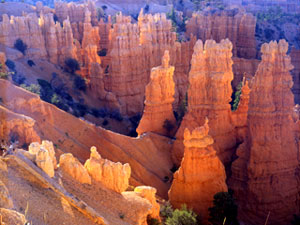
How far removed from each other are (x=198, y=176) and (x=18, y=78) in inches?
663

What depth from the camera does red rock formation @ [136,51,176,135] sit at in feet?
88.1

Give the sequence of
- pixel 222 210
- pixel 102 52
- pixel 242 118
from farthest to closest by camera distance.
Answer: pixel 102 52, pixel 242 118, pixel 222 210

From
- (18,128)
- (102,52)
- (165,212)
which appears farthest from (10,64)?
(165,212)

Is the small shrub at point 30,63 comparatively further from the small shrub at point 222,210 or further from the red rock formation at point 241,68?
the small shrub at point 222,210

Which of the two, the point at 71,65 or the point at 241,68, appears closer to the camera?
the point at 71,65

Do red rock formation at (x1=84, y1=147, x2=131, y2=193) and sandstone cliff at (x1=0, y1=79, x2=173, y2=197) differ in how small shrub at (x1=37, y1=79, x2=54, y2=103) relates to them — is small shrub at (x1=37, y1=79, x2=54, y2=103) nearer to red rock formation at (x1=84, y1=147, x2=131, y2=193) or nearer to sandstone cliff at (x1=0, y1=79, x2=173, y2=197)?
sandstone cliff at (x1=0, y1=79, x2=173, y2=197)

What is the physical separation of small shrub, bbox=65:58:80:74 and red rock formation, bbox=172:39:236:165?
49.6 ft

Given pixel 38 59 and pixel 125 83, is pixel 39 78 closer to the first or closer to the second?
pixel 38 59

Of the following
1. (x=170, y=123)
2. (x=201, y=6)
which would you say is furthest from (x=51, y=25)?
(x=201, y=6)

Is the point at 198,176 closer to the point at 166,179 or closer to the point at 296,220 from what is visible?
the point at 166,179

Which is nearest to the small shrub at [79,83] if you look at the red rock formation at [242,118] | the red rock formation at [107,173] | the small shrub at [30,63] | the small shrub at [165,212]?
the small shrub at [30,63]

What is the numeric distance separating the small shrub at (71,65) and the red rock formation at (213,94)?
15.1 m

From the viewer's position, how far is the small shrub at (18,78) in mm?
30602

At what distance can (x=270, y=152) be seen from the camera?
23578 millimetres
